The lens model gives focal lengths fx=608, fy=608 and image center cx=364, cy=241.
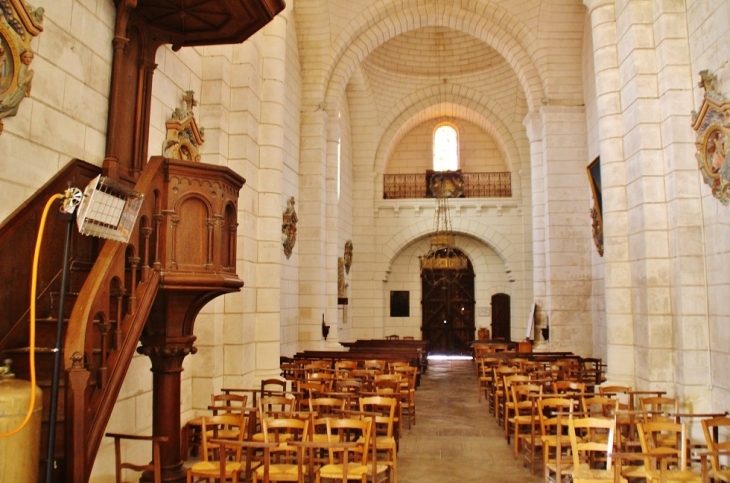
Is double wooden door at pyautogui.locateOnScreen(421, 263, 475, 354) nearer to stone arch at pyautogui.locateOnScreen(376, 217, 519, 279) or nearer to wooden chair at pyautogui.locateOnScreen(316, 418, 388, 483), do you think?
stone arch at pyautogui.locateOnScreen(376, 217, 519, 279)

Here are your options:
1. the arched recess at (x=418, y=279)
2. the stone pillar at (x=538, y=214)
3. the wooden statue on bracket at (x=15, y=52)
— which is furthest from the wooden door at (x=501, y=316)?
the wooden statue on bracket at (x=15, y=52)

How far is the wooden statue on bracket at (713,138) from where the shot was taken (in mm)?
6223

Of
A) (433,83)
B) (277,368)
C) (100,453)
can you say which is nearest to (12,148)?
(100,453)

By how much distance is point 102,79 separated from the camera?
5.62 m

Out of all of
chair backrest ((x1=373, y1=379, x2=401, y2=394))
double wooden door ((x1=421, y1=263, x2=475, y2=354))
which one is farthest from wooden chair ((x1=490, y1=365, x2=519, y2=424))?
double wooden door ((x1=421, y1=263, x2=475, y2=354))

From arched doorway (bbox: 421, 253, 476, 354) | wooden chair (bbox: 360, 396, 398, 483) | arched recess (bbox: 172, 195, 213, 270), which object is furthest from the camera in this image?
arched doorway (bbox: 421, 253, 476, 354)

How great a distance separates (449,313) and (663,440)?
14.6 m

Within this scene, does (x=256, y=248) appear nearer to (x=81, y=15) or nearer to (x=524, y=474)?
(x=81, y=15)

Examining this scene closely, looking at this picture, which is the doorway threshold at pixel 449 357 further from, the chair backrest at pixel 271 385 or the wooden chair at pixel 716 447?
the wooden chair at pixel 716 447

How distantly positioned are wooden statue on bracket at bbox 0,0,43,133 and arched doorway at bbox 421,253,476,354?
1694 cm

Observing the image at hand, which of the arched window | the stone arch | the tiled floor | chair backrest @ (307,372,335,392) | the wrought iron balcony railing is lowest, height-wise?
the tiled floor

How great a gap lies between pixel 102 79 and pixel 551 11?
35.4 feet

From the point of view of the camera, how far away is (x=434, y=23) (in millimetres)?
14109

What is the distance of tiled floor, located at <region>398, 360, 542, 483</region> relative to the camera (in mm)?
6281
